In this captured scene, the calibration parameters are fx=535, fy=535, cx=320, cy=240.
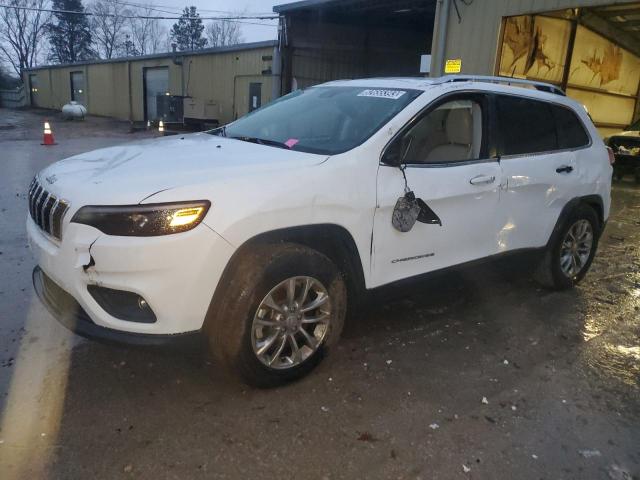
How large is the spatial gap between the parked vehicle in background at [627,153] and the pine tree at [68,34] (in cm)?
6553

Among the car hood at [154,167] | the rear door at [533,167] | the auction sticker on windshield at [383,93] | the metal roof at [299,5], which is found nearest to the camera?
the car hood at [154,167]

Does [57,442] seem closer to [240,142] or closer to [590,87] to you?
[240,142]

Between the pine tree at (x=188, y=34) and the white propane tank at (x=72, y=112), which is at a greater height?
the pine tree at (x=188, y=34)

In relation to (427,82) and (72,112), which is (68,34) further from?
(427,82)

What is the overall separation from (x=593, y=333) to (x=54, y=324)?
3957mm

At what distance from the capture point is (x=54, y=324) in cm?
373

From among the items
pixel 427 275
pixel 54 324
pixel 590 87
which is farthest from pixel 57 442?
pixel 590 87

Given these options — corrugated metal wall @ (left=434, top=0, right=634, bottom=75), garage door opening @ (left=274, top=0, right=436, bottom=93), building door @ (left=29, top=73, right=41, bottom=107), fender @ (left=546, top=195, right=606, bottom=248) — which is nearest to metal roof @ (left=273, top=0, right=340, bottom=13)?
garage door opening @ (left=274, top=0, right=436, bottom=93)

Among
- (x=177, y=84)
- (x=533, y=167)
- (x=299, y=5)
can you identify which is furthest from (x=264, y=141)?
(x=177, y=84)

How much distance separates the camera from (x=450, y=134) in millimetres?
3965

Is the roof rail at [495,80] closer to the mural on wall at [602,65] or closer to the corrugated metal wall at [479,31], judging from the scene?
the corrugated metal wall at [479,31]

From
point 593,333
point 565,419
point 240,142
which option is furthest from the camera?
point 593,333

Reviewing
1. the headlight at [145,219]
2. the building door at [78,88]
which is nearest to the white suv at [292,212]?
the headlight at [145,219]

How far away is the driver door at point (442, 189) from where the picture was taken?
3.24 metres
